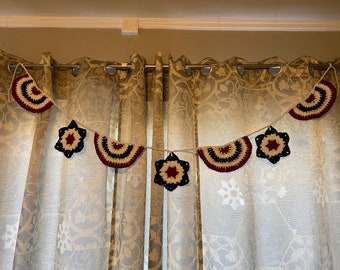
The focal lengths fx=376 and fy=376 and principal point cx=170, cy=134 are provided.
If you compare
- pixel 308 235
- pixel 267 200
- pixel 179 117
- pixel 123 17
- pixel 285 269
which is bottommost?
pixel 285 269

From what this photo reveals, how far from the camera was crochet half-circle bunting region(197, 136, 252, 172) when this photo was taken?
1236 mm

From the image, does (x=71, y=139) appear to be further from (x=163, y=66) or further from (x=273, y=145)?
(x=273, y=145)

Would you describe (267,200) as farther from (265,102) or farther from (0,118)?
(0,118)

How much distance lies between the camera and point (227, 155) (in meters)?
1.25

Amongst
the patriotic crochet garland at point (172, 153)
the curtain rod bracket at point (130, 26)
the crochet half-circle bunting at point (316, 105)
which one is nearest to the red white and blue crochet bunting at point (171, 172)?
the patriotic crochet garland at point (172, 153)

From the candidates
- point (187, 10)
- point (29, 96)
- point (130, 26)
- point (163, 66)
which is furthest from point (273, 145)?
point (29, 96)

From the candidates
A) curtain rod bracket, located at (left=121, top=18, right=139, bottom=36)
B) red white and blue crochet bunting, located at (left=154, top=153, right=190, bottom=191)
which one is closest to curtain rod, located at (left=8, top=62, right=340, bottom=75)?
curtain rod bracket, located at (left=121, top=18, right=139, bottom=36)

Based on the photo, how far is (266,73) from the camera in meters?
1.36

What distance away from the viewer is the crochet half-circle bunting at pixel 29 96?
1297 millimetres

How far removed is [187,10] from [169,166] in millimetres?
628

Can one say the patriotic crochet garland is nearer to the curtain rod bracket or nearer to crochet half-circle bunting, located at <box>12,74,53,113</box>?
crochet half-circle bunting, located at <box>12,74,53,113</box>

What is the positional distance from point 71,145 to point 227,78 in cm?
58

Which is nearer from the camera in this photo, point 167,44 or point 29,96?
point 29,96

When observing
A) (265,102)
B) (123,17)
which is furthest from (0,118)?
(265,102)
